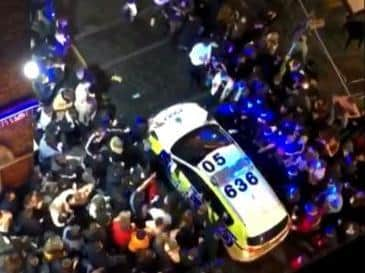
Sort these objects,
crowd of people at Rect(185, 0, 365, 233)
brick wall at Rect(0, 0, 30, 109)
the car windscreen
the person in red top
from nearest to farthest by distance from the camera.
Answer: brick wall at Rect(0, 0, 30, 109)
the person in red top
the car windscreen
crowd of people at Rect(185, 0, 365, 233)

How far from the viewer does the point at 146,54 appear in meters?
19.7

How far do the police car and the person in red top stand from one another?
1.30 m

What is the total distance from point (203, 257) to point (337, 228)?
2.48 meters

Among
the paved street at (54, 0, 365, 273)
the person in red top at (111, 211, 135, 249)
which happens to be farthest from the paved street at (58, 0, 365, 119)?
the person in red top at (111, 211, 135, 249)

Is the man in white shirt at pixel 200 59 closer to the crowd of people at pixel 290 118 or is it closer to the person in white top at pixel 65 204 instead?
the crowd of people at pixel 290 118

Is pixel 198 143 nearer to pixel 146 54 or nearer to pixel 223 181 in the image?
pixel 223 181

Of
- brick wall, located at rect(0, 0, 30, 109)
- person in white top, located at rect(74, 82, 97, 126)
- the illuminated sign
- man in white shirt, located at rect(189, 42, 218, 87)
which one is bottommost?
man in white shirt, located at rect(189, 42, 218, 87)

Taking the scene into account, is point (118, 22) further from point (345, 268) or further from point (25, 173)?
point (345, 268)

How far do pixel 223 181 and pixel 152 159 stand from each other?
1.37 m

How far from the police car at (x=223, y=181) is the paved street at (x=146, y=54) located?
1.37 m

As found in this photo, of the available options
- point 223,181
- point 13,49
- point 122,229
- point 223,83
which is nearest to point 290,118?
point 223,83

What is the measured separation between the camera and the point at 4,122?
1609 cm

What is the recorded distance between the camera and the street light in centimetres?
1567

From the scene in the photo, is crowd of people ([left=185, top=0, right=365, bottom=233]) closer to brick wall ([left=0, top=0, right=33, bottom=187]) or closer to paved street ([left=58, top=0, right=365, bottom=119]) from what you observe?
paved street ([left=58, top=0, right=365, bottom=119])
